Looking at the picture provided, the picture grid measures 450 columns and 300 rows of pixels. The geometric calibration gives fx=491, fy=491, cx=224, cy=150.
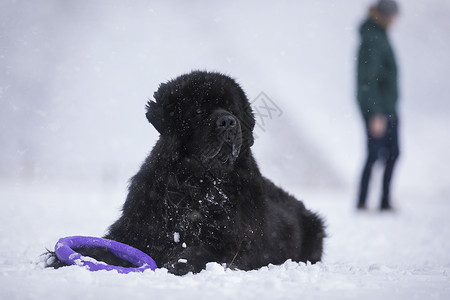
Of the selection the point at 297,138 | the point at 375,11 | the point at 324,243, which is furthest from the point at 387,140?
the point at 297,138

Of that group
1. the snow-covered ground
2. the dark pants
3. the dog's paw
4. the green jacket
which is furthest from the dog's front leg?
the green jacket

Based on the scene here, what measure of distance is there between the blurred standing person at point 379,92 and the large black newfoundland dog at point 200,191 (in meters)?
4.98

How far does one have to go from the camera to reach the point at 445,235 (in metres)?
6.50

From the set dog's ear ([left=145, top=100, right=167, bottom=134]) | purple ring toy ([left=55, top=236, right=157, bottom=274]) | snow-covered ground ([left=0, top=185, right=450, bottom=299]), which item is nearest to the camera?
snow-covered ground ([left=0, top=185, right=450, bottom=299])

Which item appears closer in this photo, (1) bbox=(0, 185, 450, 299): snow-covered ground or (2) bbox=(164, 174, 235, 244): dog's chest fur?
(1) bbox=(0, 185, 450, 299): snow-covered ground

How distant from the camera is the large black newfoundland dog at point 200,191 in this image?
133 inches

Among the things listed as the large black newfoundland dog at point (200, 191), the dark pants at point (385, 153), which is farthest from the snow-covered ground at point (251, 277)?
the dark pants at point (385, 153)

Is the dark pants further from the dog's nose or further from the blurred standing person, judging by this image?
the dog's nose

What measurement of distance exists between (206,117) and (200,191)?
0.57m

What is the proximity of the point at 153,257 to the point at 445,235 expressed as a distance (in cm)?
465

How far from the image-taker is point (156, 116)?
12.6ft

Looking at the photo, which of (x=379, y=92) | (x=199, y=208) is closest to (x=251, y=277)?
(x=199, y=208)

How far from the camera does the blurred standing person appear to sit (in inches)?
336

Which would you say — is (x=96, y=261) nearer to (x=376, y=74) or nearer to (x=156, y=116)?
(x=156, y=116)
